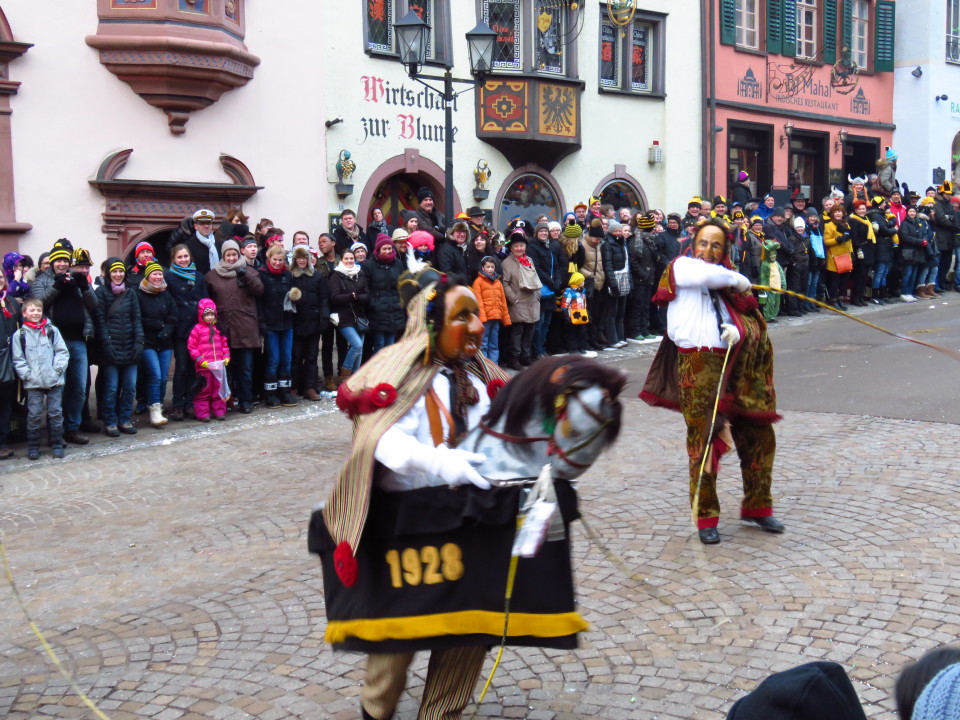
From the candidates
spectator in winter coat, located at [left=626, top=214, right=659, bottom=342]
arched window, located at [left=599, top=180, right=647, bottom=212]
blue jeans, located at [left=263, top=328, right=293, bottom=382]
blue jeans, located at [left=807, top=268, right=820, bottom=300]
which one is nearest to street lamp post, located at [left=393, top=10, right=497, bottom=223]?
blue jeans, located at [left=263, top=328, right=293, bottom=382]

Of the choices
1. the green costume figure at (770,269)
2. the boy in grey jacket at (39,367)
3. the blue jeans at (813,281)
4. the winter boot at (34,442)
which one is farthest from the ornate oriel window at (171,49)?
the blue jeans at (813,281)

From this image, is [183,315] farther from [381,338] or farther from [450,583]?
[450,583]

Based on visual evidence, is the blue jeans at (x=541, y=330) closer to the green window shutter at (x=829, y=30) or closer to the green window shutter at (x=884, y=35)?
the green window shutter at (x=829, y=30)

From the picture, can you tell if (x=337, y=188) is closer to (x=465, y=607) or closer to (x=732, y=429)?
(x=732, y=429)

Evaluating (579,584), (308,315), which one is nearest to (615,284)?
(308,315)

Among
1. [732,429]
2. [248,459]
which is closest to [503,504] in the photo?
[732,429]

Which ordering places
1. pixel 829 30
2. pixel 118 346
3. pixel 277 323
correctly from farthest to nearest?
pixel 829 30 → pixel 277 323 → pixel 118 346

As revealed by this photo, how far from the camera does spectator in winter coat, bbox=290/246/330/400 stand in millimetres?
11711

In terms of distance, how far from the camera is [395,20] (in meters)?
16.3

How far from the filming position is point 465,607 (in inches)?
138

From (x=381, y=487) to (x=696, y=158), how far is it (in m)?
19.3

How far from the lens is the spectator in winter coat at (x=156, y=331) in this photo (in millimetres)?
10508

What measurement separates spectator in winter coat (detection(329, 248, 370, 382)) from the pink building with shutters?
37.3 ft

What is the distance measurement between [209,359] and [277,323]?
3.11ft
